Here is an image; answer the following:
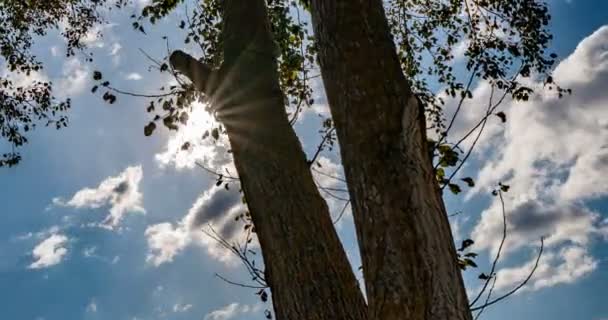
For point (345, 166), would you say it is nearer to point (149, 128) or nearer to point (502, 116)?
point (502, 116)

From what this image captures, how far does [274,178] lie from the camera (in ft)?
14.7

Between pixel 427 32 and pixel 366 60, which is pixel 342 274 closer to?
pixel 366 60

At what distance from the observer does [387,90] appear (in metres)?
3.20

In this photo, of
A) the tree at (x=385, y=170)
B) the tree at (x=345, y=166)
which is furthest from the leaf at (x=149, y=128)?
the tree at (x=385, y=170)

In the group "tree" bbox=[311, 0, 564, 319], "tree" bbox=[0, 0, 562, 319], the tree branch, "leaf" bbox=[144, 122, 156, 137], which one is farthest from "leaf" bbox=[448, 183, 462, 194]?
"leaf" bbox=[144, 122, 156, 137]

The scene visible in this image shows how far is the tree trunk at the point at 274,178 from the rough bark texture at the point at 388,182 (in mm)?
1115

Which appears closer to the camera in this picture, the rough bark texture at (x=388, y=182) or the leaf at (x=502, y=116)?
the rough bark texture at (x=388, y=182)

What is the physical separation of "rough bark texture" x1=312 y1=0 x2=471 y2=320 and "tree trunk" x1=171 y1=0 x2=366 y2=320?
1115 millimetres

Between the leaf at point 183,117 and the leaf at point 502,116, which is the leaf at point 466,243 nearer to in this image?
the leaf at point 502,116

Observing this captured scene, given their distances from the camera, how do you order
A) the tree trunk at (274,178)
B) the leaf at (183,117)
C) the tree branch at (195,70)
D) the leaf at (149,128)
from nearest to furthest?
the tree trunk at (274,178), the tree branch at (195,70), the leaf at (149,128), the leaf at (183,117)

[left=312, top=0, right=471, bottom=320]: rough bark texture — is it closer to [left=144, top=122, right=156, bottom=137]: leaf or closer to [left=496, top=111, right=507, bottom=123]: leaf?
[left=496, top=111, right=507, bottom=123]: leaf

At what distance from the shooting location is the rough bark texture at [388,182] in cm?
284

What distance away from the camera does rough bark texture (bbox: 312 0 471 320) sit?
9.33 feet

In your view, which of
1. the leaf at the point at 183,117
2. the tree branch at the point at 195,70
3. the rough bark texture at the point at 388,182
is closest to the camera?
the rough bark texture at the point at 388,182
